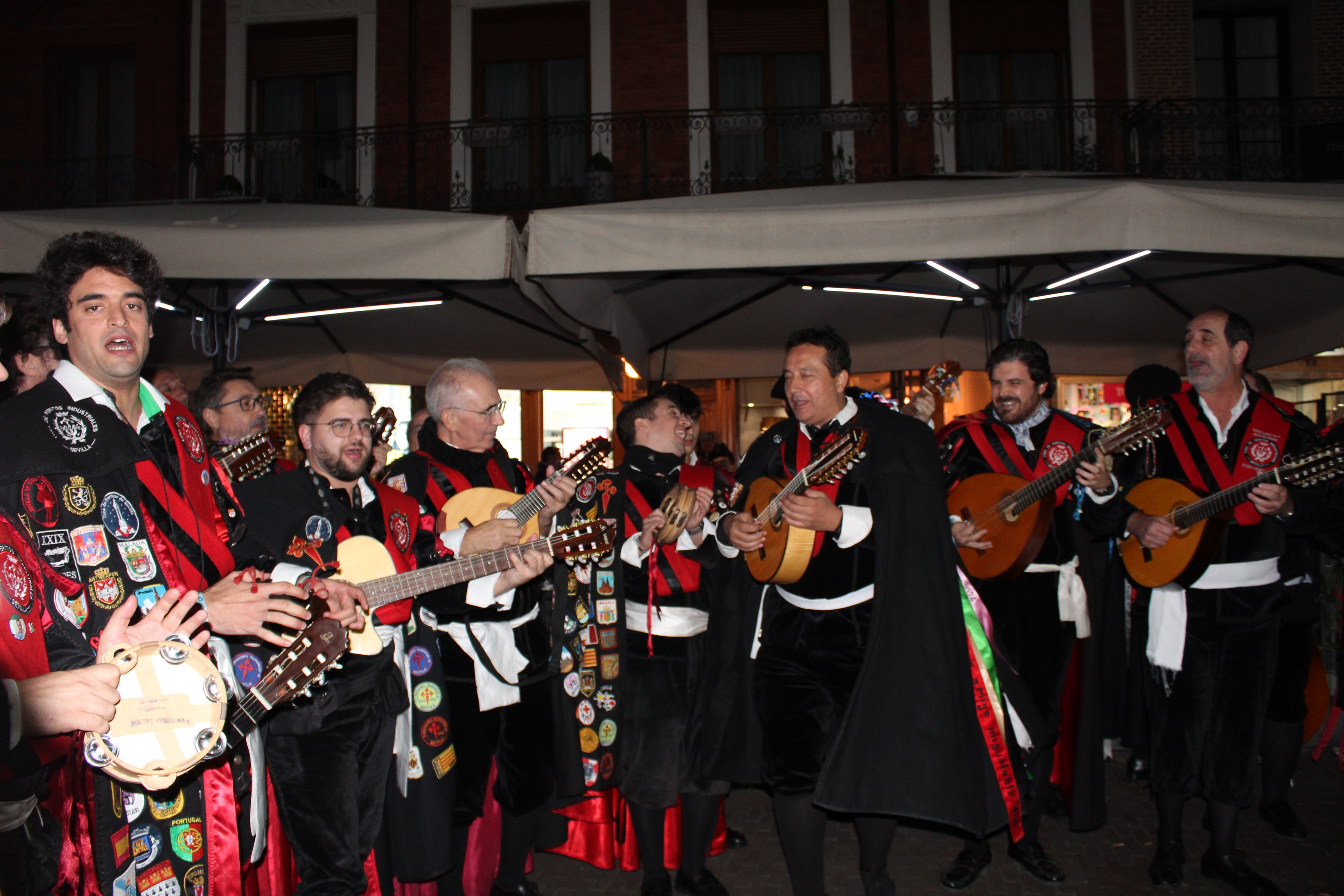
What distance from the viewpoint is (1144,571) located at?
147 inches

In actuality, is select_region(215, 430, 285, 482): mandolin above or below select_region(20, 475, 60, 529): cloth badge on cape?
above

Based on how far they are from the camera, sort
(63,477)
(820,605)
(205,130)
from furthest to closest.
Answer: (205,130)
(820,605)
(63,477)

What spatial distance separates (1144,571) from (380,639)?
309 cm

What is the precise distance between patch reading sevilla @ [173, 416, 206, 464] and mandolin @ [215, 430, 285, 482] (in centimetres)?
101

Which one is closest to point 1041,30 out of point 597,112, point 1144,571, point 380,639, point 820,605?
point 597,112

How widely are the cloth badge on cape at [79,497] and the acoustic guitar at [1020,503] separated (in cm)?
309

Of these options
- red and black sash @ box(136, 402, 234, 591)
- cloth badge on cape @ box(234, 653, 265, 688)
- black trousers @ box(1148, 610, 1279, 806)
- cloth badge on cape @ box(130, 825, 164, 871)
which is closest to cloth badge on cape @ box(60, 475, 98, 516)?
red and black sash @ box(136, 402, 234, 591)

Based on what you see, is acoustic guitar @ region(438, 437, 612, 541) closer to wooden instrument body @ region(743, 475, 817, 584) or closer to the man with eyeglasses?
the man with eyeglasses

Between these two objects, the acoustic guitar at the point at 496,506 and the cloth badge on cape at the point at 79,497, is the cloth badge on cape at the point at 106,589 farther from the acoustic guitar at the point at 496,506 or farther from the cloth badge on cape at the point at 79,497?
the acoustic guitar at the point at 496,506

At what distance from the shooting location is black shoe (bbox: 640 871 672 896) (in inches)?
141

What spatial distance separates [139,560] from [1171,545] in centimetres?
366

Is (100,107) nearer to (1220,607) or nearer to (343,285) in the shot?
(343,285)

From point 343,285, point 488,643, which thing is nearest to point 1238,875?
point 488,643

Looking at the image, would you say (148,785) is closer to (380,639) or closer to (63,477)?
(63,477)
